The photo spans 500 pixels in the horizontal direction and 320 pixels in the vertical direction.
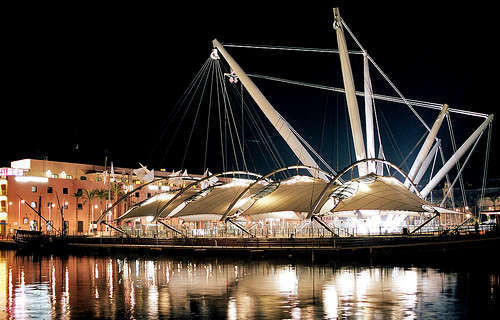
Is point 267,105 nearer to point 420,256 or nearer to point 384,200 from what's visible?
point 384,200

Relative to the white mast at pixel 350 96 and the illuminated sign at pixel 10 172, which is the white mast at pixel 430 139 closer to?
the white mast at pixel 350 96

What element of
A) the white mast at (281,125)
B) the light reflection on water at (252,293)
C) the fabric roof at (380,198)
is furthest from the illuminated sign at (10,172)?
the fabric roof at (380,198)

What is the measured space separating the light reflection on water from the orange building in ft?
177

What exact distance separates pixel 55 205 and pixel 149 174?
74.4 ft

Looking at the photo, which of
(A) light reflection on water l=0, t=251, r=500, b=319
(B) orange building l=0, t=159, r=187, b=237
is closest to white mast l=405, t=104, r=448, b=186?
(A) light reflection on water l=0, t=251, r=500, b=319

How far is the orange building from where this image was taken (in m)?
99.8

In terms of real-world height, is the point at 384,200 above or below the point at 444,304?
above

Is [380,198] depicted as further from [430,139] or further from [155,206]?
[155,206]

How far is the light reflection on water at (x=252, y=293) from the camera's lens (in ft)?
78.0

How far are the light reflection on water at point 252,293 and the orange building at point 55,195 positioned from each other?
53.9 metres

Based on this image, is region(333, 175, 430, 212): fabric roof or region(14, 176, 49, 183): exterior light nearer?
region(333, 175, 430, 212): fabric roof

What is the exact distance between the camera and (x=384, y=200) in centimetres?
5275

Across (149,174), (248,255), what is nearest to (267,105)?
(248,255)

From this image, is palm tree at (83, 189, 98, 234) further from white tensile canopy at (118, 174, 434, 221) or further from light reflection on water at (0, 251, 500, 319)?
light reflection on water at (0, 251, 500, 319)
